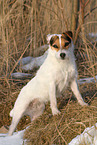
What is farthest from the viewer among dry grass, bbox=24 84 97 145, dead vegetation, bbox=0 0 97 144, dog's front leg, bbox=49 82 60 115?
dog's front leg, bbox=49 82 60 115

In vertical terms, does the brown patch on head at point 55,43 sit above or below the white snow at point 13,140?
above

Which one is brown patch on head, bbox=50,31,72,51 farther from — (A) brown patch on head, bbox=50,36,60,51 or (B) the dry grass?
(B) the dry grass

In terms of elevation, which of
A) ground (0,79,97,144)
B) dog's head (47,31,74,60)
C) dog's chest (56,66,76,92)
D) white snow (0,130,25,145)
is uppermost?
dog's head (47,31,74,60)

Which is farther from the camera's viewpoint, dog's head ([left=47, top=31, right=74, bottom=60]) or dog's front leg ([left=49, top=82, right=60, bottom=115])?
dog's front leg ([left=49, top=82, right=60, bottom=115])

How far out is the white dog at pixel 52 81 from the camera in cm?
309

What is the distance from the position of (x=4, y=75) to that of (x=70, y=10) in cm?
279

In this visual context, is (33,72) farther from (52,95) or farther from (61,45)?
(61,45)

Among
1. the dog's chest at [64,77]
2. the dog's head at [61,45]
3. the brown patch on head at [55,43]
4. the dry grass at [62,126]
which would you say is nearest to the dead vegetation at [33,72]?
the dry grass at [62,126]

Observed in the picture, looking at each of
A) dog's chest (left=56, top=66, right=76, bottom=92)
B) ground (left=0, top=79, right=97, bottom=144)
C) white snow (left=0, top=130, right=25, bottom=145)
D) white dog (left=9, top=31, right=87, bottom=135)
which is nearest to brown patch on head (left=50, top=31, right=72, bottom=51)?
white dog (left=9, top=31, right=87, bottom=135)

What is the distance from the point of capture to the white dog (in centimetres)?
309

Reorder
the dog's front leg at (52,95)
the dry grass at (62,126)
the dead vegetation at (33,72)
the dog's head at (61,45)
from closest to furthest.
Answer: the dry grass at (62,126), the dead vegetation at (33,72), the dog's head at (61,45), the dog's front leg at (52,95)

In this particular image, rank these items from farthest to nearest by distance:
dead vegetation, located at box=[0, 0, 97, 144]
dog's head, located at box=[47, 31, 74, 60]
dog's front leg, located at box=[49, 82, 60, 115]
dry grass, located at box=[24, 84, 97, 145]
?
dog's front leg, located at box=[49, 82, 60, 115] → dog's head, located at box=[47, 31, 74, 60] → dead vegetation, located at box=[0, 0, 97, 144] → dry grass, located at box=[24, 84, 97, 145]

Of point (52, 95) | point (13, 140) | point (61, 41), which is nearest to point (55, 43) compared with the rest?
point (61, 41)

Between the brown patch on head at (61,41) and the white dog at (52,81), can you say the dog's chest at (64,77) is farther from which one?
the brown patch on head at (61,41)
